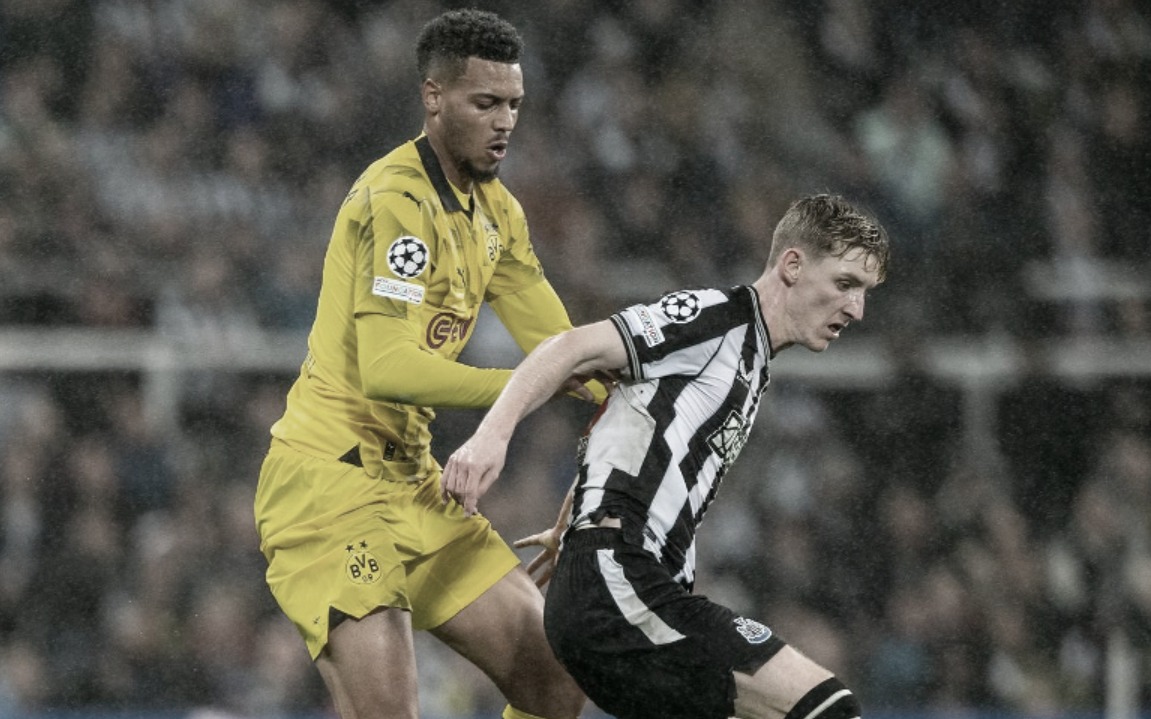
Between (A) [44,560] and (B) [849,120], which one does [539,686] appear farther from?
(B) [849,120]

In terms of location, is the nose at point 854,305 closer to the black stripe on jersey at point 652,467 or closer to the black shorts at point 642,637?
the black stripe on jersey at point 652,467

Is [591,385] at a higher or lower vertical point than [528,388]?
lower

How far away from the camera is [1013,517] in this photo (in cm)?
889

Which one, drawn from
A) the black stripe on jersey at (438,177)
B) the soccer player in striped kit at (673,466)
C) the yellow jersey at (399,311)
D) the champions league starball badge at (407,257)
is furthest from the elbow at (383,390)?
the black stripe on jersey at (438,177)

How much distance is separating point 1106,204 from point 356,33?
14.8 ft

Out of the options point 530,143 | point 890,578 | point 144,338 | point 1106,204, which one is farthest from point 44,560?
point 1106,204

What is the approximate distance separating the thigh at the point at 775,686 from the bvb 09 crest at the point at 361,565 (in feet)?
3.22

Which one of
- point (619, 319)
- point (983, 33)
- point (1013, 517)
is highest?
point (983, 33)

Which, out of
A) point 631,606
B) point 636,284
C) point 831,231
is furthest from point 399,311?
point 636,284

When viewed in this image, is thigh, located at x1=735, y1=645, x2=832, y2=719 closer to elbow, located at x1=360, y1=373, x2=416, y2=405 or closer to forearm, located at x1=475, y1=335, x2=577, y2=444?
forearm, located at x1=475, y1=335, x2=577, y2=444

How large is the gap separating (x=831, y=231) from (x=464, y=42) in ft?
3.34

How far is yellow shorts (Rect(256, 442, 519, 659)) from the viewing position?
3990mm

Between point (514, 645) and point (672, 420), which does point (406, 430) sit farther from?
point (672, 420)

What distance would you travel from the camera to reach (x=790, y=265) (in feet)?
12.4
